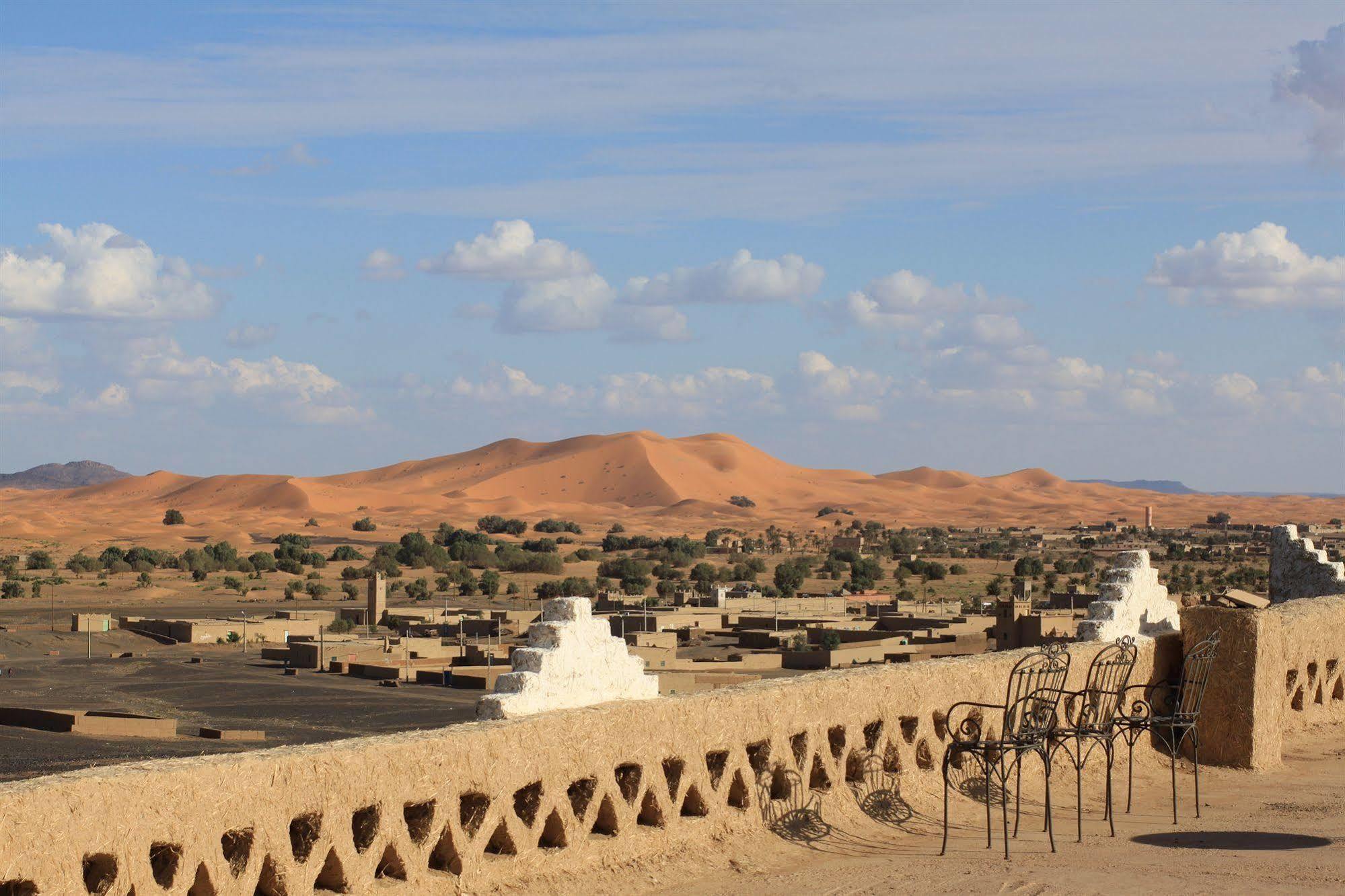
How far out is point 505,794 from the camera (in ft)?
24.5

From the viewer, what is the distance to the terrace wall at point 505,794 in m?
6.00

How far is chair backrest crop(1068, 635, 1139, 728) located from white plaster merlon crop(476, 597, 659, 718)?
362 cm

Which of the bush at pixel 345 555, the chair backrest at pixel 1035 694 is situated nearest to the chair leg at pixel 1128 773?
the chair backrest at pixel 1035 694

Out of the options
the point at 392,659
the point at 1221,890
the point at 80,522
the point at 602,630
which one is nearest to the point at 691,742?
the point at 602,630

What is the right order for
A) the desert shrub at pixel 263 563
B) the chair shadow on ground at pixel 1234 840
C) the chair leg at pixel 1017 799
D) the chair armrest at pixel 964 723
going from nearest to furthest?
the chair leg at pixel 1017 799, the chair shadow on ground at pixel 1234 840, the chair armrest at pixel 964 723, the desert shrub at pixel 263 563

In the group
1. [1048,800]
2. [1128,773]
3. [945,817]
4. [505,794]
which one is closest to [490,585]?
[1128,773]

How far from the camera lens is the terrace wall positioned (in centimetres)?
600

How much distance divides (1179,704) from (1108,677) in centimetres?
66

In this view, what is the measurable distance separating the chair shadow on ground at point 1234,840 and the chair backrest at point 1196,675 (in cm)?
140

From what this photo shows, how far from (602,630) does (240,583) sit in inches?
2288

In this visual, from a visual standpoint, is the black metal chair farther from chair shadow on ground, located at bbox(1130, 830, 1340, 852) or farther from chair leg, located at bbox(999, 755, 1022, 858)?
chair shadow on ground, located at bbox(1130, 830, 1340, 852)

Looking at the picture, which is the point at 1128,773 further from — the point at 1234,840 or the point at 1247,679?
the point at 1234,840

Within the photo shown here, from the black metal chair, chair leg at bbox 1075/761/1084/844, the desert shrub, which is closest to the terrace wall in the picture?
the black metal chair

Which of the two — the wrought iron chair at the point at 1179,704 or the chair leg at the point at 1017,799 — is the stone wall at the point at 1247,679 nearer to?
the wrought iron chair at the point at 1179,704
